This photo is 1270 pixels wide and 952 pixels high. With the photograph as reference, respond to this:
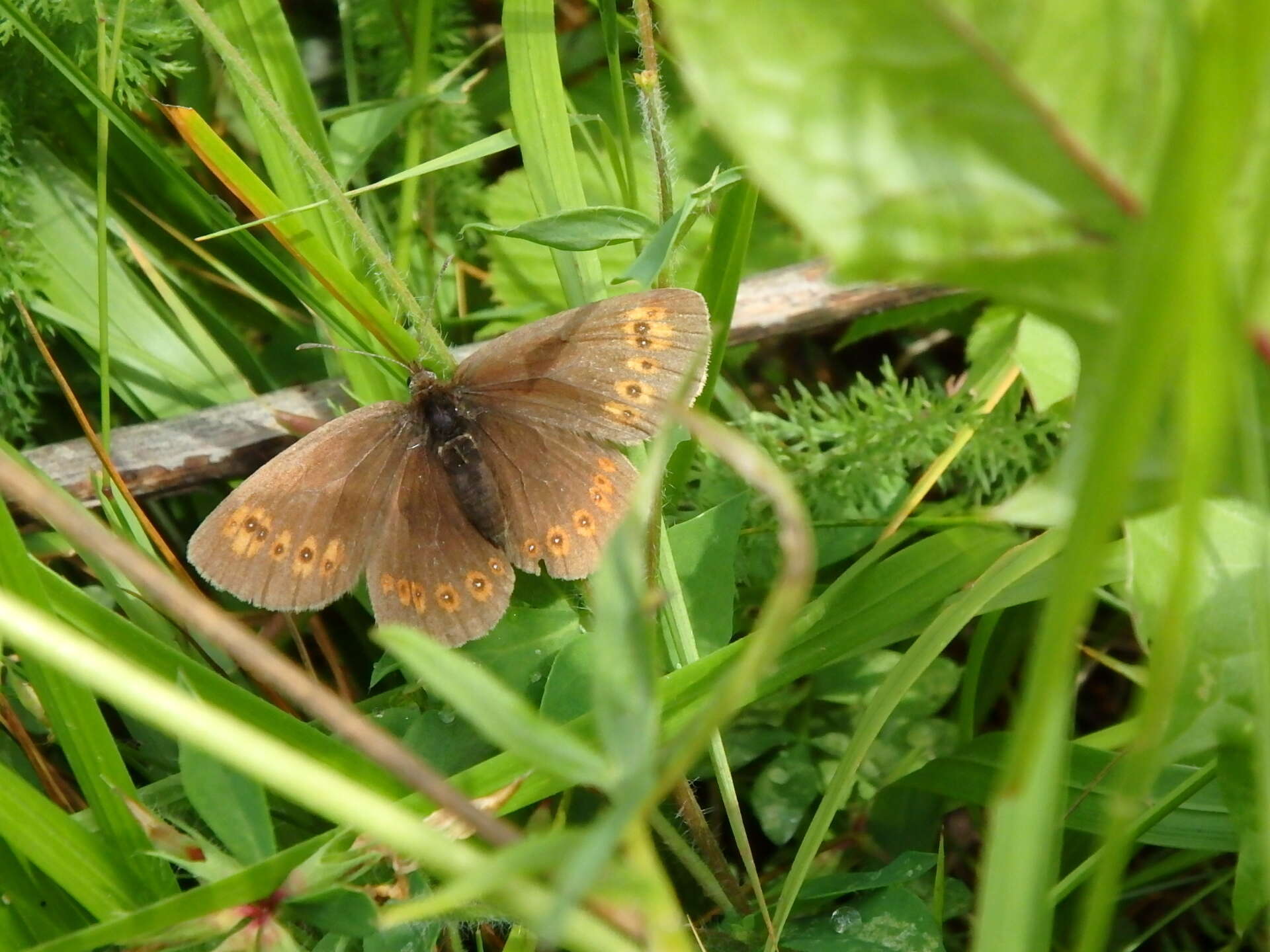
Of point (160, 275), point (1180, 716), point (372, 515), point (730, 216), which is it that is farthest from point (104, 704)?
point (1180, 716)

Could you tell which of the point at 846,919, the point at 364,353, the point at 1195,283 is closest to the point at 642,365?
the point at 364,353

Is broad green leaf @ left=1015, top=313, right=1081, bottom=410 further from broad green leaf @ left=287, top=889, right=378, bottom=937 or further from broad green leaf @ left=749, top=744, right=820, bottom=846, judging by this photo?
broad green leaf @ left=287, top=889, right=378, bottom=937

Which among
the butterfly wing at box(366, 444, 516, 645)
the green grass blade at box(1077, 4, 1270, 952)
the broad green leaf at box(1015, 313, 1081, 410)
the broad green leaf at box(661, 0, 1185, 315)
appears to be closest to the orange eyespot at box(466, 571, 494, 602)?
the butterfly wing at box(366, 444, 516, 645)

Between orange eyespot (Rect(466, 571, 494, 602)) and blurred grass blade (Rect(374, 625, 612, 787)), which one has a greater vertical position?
blurred grass blade (Rect(374, 625, 612, 787))

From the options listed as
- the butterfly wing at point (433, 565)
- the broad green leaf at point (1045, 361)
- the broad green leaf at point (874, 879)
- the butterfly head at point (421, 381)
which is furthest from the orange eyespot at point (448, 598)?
the broad green leaf at point (1045, 361)

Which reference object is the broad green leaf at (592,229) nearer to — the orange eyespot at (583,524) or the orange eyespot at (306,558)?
the orange eyespot at (583,524)

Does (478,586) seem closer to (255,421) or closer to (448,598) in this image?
(448,598)
